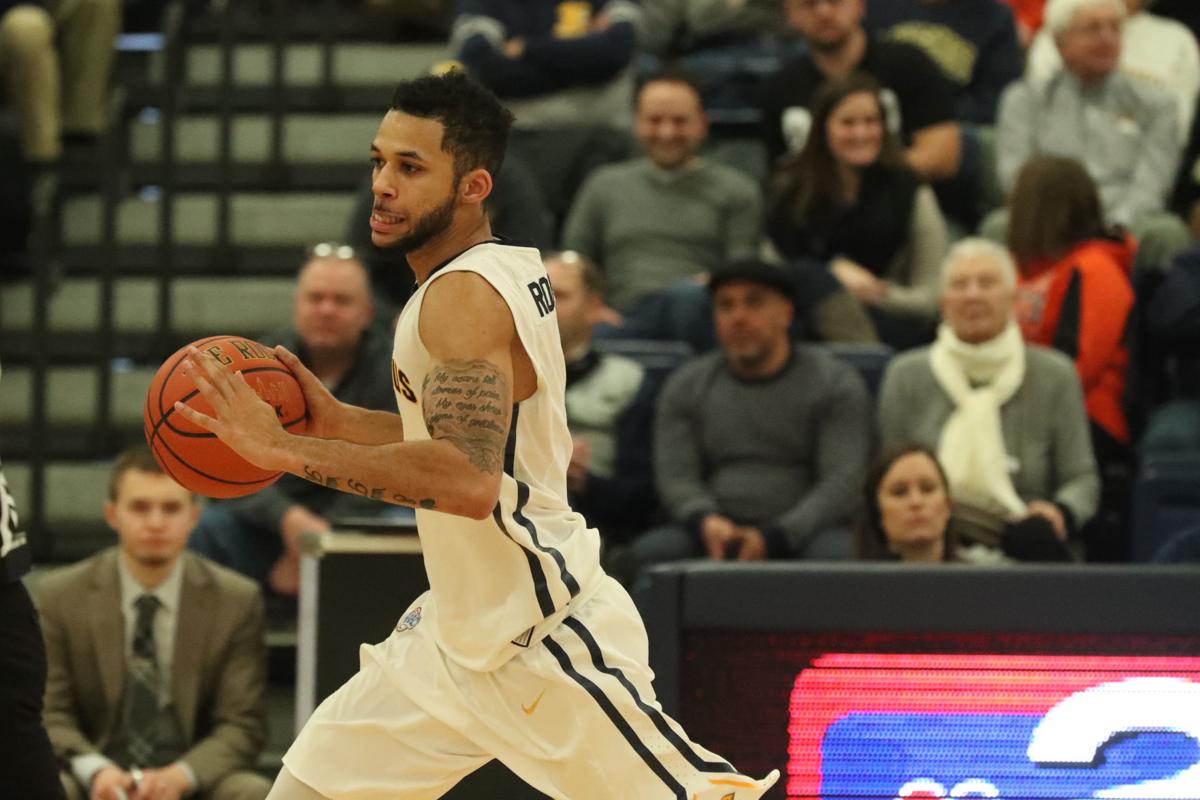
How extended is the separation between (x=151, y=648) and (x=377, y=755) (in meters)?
2.32

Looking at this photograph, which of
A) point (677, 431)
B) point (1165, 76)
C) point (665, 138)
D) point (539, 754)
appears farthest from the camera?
point (1165, 76)

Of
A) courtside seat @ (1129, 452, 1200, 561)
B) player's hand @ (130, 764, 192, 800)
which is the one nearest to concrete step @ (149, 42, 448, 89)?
courtside seat @ (1129, 452, 1200, 561)

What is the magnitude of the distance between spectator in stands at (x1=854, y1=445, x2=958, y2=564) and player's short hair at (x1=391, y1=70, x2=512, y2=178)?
98.7 inches

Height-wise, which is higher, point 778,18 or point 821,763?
point 778,18

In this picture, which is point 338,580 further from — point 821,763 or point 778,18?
point 778,18

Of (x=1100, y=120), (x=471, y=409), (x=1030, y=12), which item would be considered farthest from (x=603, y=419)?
(x=1030, y=12)

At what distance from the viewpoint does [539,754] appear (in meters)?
3.63

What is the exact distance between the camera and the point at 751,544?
20.7ft

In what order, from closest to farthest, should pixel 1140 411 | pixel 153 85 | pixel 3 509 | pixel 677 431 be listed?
1. pixel 3 509
2. pixel 677 431
3. pixel 1140 411
4. pixel 153 85

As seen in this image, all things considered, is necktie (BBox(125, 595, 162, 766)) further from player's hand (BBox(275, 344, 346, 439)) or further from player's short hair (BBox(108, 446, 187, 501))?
player's hand (BBox(275, 344, 346, 439))

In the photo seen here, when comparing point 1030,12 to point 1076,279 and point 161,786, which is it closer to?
point 1076,279

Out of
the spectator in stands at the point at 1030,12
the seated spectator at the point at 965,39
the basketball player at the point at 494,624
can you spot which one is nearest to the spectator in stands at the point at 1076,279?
the seated spectator at the point at 965,39

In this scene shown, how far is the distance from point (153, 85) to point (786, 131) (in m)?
3.07

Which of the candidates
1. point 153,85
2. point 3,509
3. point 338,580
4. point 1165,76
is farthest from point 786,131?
point 3,509
